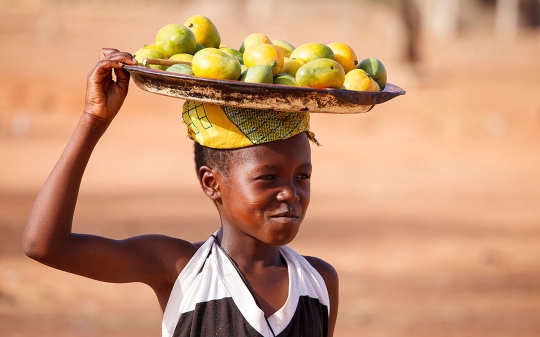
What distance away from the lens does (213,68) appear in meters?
2.14

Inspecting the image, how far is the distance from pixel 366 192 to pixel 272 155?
26.9 feet

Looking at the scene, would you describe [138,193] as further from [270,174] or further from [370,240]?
[270,174]

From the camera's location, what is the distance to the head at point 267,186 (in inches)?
92.4

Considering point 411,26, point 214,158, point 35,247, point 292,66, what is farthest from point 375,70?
point 411,26

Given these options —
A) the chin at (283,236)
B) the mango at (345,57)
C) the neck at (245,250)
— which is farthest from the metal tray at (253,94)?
the neck at (245,250)

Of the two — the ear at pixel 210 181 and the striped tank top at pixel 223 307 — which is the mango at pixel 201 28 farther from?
the striped tank top at pixel 223 307

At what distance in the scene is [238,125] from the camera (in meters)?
2.36

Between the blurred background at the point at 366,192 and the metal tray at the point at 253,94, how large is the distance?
3721 millimetres

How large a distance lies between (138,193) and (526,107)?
9.63m

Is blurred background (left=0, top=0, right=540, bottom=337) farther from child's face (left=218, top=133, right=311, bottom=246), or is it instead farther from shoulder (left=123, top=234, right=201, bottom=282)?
child's face (left=218, top=133, right=311, bottom=246)

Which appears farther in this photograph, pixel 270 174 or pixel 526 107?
pixel 526 107

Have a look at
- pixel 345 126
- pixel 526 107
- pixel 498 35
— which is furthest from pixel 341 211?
pixel 498 35

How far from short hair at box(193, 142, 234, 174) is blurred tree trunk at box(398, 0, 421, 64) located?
17239 mm

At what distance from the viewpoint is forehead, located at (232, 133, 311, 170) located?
237 cm
